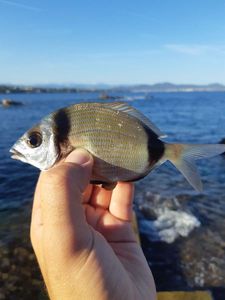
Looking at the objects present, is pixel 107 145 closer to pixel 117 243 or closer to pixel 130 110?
pixel 130 110

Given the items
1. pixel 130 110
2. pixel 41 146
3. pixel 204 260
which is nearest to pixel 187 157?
pixel 130 110

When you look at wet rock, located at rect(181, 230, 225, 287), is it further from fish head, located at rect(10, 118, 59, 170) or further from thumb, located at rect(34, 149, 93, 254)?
thumb, located at rect(34, 149, 93, 254)

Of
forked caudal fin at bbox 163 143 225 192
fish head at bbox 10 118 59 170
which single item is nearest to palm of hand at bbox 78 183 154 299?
forked caudal fin at bbox 163 143 225 192

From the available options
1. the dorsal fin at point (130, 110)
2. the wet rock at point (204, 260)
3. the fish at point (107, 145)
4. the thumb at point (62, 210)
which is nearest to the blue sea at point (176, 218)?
the wet rock at point (204, 260)

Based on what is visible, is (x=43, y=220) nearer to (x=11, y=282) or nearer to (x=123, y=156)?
(x=123, y=156)

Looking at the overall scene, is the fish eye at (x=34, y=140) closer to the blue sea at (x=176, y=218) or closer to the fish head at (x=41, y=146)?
the fish head at (x=41, y=146)

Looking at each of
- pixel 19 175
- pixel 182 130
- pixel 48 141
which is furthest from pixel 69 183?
pixel 182 130
